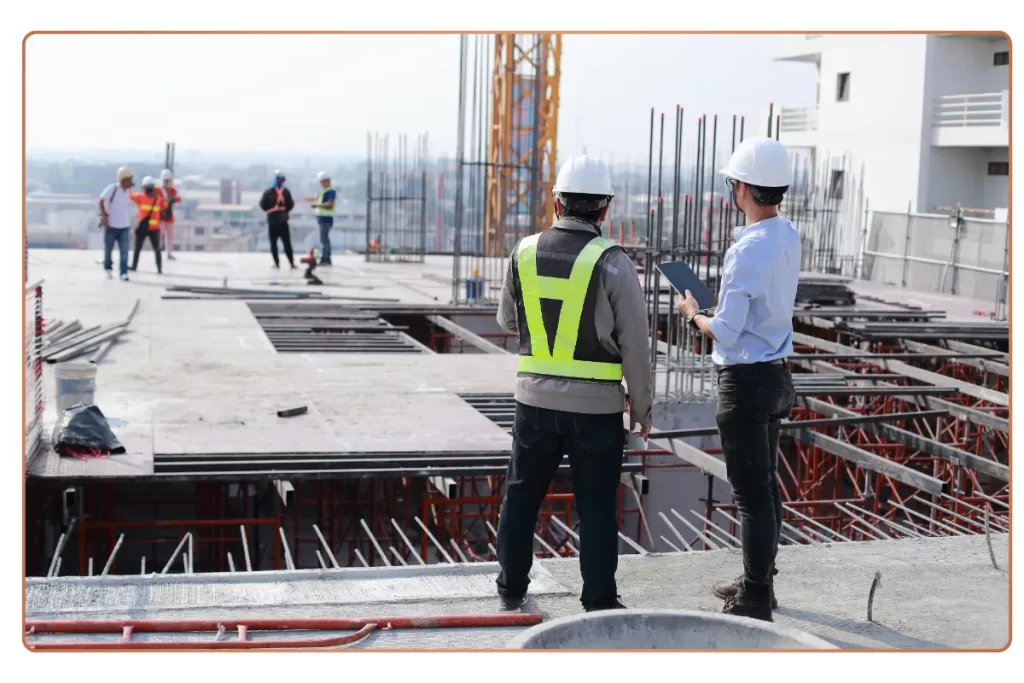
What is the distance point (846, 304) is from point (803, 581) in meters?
13.1

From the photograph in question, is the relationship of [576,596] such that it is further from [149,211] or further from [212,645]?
[149,211]

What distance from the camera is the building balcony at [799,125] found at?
3612 cm

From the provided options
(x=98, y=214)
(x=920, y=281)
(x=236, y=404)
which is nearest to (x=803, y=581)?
(x=236, y=404)

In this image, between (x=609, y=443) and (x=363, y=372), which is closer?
(x=609, y=443)

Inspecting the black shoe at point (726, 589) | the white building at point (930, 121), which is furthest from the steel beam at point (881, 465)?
the white building at point (930, 121)

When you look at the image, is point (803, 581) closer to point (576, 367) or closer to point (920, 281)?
point (576, 367)

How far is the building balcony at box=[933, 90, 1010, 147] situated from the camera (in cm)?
2847

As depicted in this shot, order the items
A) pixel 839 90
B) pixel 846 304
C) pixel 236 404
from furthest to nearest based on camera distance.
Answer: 1. pixel 839 90
2. pixel 846 304
3. pixel 236 404

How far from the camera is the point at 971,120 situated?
29297 mm

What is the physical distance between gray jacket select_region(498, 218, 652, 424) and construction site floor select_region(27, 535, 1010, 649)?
0.93 meters

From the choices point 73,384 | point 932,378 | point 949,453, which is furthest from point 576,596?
point 932,378

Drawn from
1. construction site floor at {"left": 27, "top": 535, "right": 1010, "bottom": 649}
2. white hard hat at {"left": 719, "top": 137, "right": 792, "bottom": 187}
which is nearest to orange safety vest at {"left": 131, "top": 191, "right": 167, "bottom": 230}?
construction site floor at {"left": 27, "top": 535, "right": 1010, "bottom": 649}

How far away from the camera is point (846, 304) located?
18.3m

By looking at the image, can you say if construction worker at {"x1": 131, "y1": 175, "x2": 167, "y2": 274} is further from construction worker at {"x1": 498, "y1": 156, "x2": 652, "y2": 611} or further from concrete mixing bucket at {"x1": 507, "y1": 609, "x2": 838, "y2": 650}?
concrete mixing bucket at {"x1": 507, "y1": 609, "x2": 838, "y2": 650}
